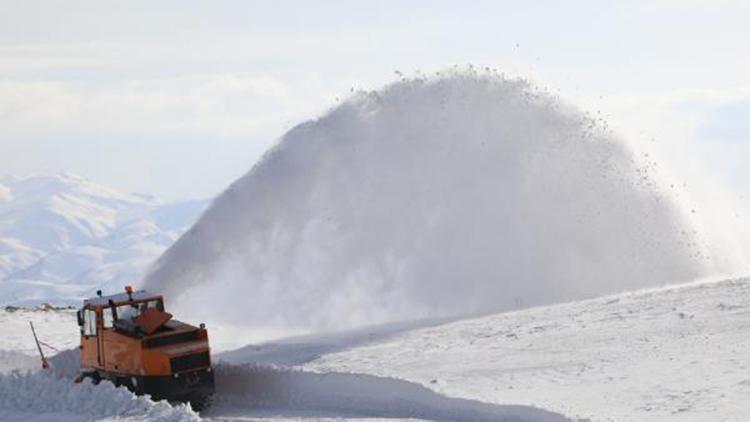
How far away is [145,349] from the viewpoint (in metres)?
18.8

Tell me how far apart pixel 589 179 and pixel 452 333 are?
985cm

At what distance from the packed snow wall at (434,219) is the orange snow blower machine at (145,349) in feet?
27.4

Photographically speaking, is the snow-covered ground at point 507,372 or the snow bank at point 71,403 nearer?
the snow-covered ground at point 507,372

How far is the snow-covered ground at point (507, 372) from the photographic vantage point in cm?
1571

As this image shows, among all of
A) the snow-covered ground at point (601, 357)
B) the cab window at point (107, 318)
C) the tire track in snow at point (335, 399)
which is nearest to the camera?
the snow-covered ground at point (601, 357)

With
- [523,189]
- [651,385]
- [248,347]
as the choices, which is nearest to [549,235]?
[523,189]

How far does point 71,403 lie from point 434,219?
14.8 meters

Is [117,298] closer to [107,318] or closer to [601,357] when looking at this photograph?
[107,318]

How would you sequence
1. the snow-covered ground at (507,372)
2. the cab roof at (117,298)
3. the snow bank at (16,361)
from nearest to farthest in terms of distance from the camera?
the snow-covered ground at (507,372) → the cab roof at (117,298) → the snow bank at (16,361)

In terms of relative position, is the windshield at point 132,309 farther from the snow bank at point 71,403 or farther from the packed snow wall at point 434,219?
the packed snow wall at point 434,219

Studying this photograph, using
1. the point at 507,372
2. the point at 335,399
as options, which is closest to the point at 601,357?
the point at 507,372

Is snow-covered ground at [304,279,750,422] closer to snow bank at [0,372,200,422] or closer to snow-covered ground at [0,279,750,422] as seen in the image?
snow-covered ground at [0,279,750,422]

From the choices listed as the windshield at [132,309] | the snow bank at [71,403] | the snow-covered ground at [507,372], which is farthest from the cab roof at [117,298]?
the snow-covered ground at [507,372]

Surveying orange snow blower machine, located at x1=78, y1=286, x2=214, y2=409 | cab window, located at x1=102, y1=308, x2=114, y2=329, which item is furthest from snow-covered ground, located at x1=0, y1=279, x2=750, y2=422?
cab window, located at x1=102, y1=308, x2=114, y2=329
